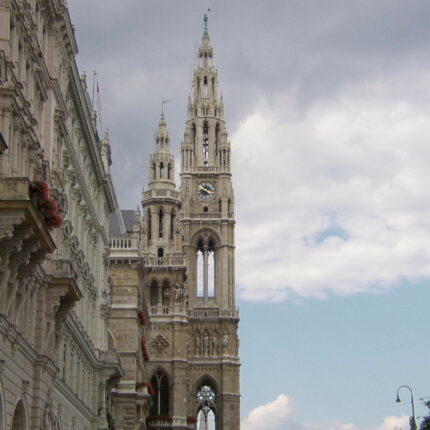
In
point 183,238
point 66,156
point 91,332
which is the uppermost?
point 183,238

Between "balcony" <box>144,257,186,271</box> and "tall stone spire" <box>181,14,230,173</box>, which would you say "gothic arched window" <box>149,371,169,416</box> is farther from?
"tall stone spire" <box>181,14,230,173</box>

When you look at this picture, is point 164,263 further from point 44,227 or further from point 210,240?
point 44,227

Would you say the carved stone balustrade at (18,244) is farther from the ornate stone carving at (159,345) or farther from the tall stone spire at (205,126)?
the tall stone spire at (205,126)

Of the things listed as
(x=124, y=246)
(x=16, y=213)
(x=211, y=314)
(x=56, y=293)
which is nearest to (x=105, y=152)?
(x=124, y=246)

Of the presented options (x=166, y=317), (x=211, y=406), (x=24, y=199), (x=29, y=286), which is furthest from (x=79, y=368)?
(x=211, y=406)

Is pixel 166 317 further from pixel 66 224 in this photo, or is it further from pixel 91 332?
pixel 66 224

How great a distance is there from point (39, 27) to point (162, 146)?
94.4 meters

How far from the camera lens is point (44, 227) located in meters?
31.9

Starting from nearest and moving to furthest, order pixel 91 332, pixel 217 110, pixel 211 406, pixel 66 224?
pixel 66 224, pixel 91 332, pixel 211 406, pixel 217 110

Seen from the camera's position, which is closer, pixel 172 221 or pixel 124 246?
pixel 124 246

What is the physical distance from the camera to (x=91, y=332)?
57.5 m

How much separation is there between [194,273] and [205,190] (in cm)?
1176

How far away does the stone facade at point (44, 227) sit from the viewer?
31656mm

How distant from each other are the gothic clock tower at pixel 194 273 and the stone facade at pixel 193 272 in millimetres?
124
